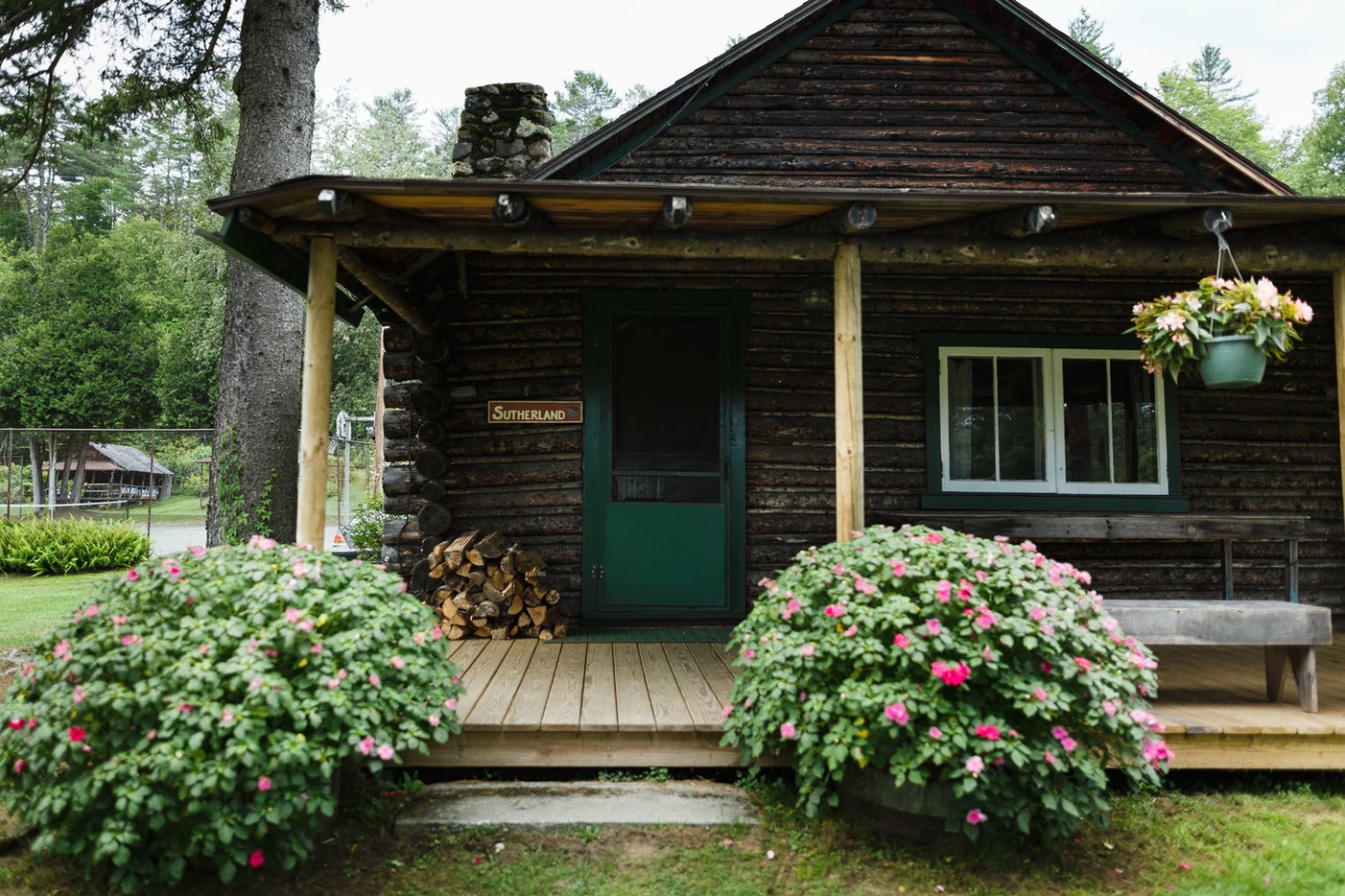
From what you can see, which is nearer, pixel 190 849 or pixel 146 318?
pixel 190 849

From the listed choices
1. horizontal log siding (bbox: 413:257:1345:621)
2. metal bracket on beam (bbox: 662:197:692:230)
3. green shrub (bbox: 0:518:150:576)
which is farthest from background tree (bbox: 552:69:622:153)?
metal bracket on beam (bbox: 662:197:692:230)

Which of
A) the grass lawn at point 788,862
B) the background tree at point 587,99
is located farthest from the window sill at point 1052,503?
the background tree at point 587,99

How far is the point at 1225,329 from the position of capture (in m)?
3.99

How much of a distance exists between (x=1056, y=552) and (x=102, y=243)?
33.2 m

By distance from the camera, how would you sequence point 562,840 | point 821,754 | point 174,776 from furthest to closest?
point 562,840, point 821,754, point 174,776

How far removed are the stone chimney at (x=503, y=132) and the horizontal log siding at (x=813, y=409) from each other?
7.67 ft

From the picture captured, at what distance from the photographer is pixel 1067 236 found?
14.9 feet

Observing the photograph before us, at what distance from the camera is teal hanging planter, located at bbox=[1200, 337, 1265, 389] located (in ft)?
12.9

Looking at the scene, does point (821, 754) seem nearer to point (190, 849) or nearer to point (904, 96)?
point (190, 849)

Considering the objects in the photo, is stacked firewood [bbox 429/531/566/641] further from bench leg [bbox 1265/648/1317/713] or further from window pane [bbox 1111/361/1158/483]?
window pane [bbox 1111/361/1158/483]

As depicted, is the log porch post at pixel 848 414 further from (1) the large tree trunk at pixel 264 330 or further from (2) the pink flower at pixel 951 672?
(1) the large tree trunk at pixel 264 330

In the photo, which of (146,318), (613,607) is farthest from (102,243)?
(613,607)

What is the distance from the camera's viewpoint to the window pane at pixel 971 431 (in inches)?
238

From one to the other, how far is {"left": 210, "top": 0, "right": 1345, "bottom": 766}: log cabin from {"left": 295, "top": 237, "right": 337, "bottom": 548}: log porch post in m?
1.31
